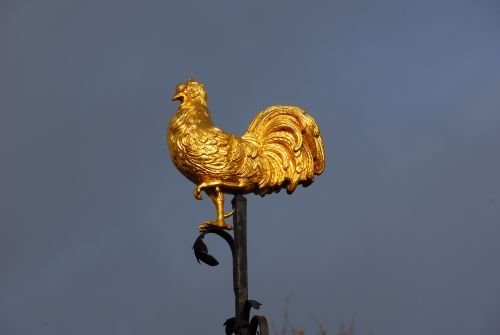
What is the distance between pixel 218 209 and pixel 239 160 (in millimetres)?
279

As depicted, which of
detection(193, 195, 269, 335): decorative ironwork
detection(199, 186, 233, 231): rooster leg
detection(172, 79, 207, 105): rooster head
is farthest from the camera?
detection(172, 79, 207, 105): rooster head

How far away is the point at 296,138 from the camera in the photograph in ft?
21.3

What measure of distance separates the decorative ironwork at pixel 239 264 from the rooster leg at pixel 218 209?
24 mm

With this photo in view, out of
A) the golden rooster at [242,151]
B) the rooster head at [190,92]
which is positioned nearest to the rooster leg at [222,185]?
the golden rooster at [242,151]

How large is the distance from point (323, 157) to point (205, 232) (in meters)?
0.85

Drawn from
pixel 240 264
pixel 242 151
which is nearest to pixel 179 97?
pixel 242 151

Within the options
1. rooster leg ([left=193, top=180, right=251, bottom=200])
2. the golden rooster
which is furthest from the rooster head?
rooster leg ([left=193, top=180, right=251, bottom=200])

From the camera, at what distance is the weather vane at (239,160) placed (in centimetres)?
607

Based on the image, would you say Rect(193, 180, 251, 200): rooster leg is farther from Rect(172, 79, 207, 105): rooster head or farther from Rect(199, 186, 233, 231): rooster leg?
Rect(172, 79, 207, 105): rooster head

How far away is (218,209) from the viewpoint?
615cm

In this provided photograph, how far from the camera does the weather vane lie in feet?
19.9

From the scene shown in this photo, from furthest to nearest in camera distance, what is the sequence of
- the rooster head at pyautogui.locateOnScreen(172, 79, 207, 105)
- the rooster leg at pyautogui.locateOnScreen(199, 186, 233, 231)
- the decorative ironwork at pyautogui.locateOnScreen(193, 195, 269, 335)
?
the rooster head at pyautogui.locateOnScreen(172, 79, 207, 105)
the rooster leg at pyautogui.locateOnScreen(199, 186, 233, 231)
the decorative ironwork at pyautogui.locateOnScreen(193, 195, 269, 335)

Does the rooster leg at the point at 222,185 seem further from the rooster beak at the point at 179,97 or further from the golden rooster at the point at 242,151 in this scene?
the rooster beak at the point at 179,97

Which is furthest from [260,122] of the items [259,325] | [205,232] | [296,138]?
[259,325]
